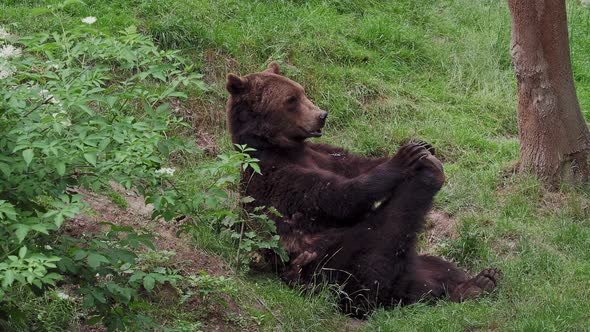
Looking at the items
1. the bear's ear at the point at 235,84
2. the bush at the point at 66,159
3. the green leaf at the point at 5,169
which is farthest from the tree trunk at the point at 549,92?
the green leaf at the point at 5,169

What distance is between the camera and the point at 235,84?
7.98 m

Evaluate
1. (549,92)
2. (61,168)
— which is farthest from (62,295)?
(549,92)

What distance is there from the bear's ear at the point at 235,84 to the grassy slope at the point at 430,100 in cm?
160

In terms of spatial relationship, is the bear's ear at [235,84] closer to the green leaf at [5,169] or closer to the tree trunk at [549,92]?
the tree trunk at [549,92]

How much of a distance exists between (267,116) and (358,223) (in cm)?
122

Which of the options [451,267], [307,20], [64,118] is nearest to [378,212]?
[451,267]

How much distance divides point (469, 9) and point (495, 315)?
25.6ft

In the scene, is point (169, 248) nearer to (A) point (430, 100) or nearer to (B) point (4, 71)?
(B) point (4, 71)

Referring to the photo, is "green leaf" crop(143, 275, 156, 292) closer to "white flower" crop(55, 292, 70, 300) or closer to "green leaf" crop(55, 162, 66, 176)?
"green leaf" crop(55, 162, 66, 176)

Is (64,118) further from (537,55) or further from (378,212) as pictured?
(537,55)

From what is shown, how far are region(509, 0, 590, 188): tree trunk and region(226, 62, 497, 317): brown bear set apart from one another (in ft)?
6.24

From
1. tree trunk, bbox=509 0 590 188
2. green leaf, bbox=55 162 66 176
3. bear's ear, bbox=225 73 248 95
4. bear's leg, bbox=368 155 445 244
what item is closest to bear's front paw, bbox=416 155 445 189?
bear's leg, bbox=368 155 445 244

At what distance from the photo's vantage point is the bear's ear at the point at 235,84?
26.0 feet

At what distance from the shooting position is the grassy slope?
Answer: 7.18 m
